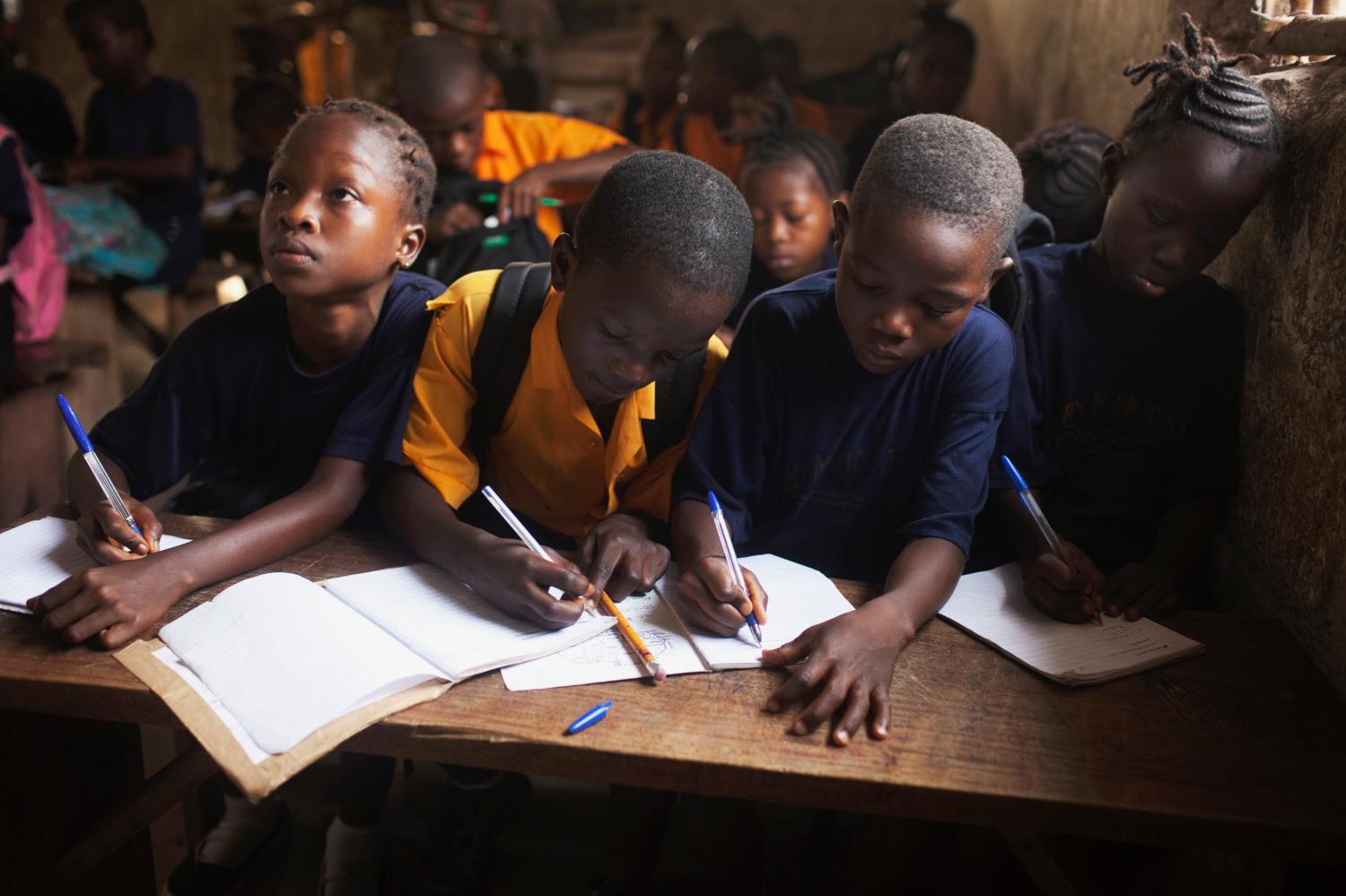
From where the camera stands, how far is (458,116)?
292cm

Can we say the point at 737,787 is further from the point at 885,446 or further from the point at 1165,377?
the point at 1165,377

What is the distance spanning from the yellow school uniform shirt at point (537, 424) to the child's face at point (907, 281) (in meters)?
0.32

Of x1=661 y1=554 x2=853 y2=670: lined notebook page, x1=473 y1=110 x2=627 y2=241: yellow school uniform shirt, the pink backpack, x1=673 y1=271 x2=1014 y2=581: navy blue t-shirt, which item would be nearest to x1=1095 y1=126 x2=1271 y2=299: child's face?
x1=673 y1=271 x2=1014 y2=581: navy blue t-shirt

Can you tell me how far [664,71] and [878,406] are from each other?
3.90 m

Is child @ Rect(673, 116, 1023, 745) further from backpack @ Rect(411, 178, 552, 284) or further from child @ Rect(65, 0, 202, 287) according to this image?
child @ Rect(65, 0, 202, 287)

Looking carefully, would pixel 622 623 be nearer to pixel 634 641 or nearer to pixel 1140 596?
pixel 634 641

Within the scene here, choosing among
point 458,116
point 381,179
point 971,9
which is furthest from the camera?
point 971,9

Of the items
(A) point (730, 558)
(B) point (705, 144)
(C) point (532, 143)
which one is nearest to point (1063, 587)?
(A) point (730, 558)

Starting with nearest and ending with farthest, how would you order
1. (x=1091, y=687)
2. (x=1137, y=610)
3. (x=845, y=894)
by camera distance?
1. (x=1091, y=687)
2. (x=1137, y=610)
3. (x=845, y=894)

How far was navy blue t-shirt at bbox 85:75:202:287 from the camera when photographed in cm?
461

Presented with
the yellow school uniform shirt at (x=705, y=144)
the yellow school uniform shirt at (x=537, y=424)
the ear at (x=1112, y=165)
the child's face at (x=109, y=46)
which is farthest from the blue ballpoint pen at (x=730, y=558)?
the child's face at (x=109, y=46)

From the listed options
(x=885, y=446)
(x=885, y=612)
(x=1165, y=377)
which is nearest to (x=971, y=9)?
(x=1165, y=377)

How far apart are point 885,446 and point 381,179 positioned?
96 cm

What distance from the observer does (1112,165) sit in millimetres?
1805
